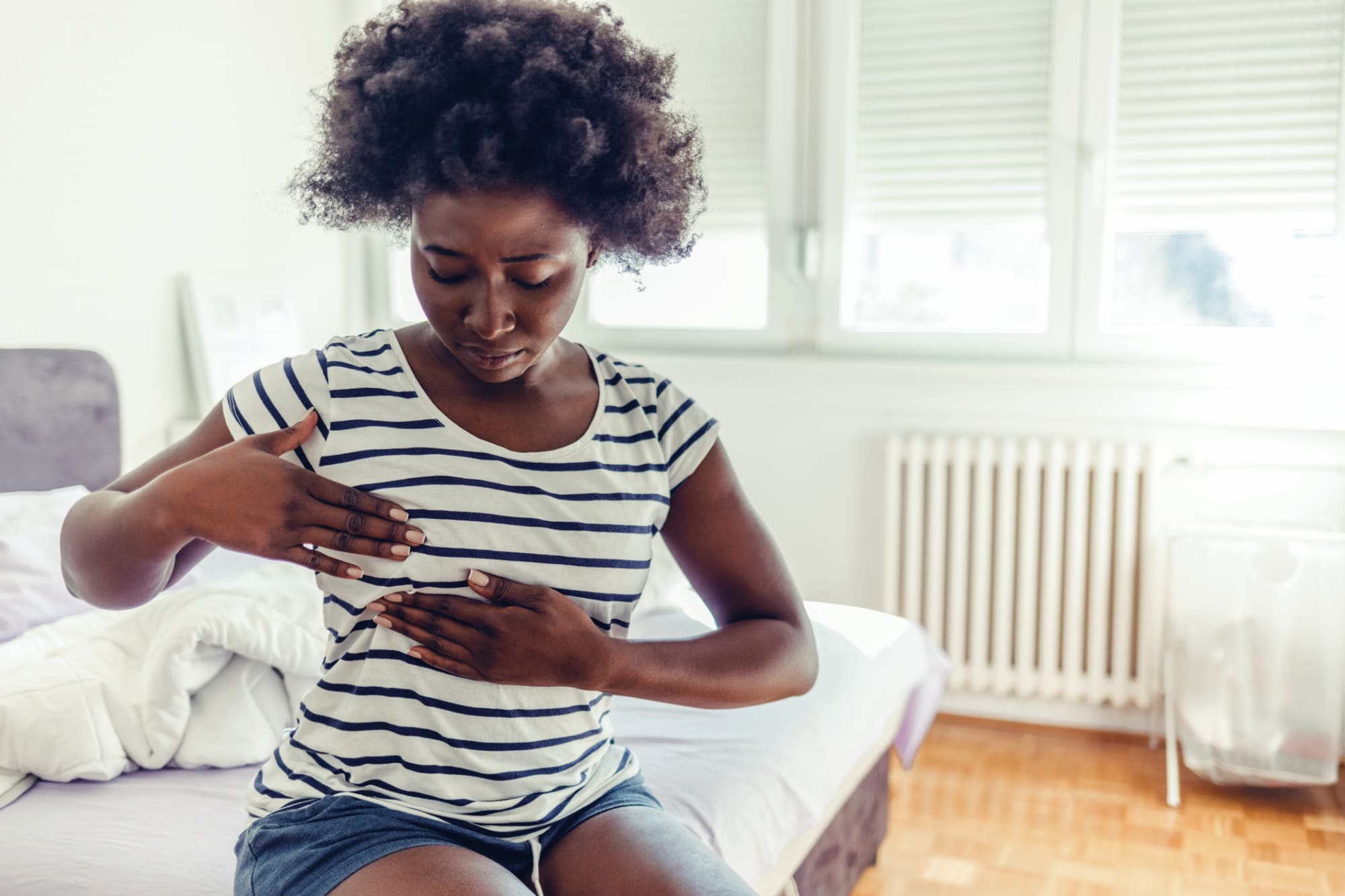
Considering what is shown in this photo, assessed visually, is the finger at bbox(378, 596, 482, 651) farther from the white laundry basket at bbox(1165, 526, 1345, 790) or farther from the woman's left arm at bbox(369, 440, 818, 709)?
the white laundry basket at bbox(1165, 526, 1345, 790)

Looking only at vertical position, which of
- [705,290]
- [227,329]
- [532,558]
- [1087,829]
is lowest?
[1087,829]

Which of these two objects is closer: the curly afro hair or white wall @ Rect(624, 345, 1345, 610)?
the curly afro hair

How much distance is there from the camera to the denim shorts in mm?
877

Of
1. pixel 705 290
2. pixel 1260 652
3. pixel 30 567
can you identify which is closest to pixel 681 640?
pixel 30 567

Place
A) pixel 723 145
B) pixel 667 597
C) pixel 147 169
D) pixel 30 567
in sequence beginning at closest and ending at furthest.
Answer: pixel 30 567 < pixel 667 597 < pixel 147 169 < pixel 723 145

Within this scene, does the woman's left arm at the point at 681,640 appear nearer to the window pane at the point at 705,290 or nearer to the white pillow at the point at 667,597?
the white pillow at the point at 667,597

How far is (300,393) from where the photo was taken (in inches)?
37.3

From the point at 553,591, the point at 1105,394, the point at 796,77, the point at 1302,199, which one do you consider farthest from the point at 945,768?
the point at 553,591

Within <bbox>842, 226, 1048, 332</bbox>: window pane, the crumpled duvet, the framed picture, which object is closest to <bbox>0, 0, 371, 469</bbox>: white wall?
the framed picture

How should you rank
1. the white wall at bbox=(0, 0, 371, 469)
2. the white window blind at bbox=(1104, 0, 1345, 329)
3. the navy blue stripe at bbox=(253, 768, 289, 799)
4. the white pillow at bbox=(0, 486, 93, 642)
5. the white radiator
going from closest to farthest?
the navy blue stripe at bbox=(253, 768, 289, 799)
the white pillow at bbox=(0, 486, 93, 642)
the white wall at bbox=(0, 0, 371, 469)
the white window blind at bbox=(1104, 0, 1345, 329)
the white radiator

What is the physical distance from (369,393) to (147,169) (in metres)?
2.04

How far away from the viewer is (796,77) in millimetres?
3049

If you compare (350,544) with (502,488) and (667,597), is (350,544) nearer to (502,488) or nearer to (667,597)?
(502,488)

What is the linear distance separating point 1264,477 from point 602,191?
223 centimetres
